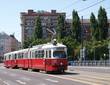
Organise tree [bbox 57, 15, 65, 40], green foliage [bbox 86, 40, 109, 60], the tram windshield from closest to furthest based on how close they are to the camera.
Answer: the tram windshield, green foliage [bbox 86, 40, 109, 60], tree [bbox 57, 15, 65, 40]

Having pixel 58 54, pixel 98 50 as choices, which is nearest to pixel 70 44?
pixel 98 50

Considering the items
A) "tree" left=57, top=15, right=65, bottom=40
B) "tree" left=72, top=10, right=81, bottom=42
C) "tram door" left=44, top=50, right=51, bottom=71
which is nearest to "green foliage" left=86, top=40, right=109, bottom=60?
"tree" left=72, top=10, right=81, bottom=42

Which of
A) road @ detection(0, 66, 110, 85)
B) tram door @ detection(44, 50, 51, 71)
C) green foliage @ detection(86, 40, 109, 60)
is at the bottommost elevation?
road @ detection(0, 66, 110, 85)

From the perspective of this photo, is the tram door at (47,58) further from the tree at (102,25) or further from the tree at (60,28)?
the tree at (60,28)

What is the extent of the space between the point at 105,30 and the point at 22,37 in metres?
83.1

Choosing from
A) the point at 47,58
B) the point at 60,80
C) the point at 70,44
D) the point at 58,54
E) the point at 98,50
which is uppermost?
the point at 70,44

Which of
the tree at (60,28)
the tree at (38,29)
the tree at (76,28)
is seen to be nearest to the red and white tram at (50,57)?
the tree at (60,28)

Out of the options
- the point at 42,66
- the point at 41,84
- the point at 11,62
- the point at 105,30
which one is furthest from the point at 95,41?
the point at 41,84

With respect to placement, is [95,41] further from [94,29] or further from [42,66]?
[42,66]

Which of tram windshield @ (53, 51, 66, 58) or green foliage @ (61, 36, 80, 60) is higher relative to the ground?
green foliage @ (61, 36, 80, 60)

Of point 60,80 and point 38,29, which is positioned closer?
point 60,80

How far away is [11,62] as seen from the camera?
7088cm

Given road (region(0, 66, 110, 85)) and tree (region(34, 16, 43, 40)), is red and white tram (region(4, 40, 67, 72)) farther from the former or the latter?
tree (region(34, 16, 43, 40))

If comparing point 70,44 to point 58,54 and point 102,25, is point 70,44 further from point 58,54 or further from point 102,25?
point 58,54
